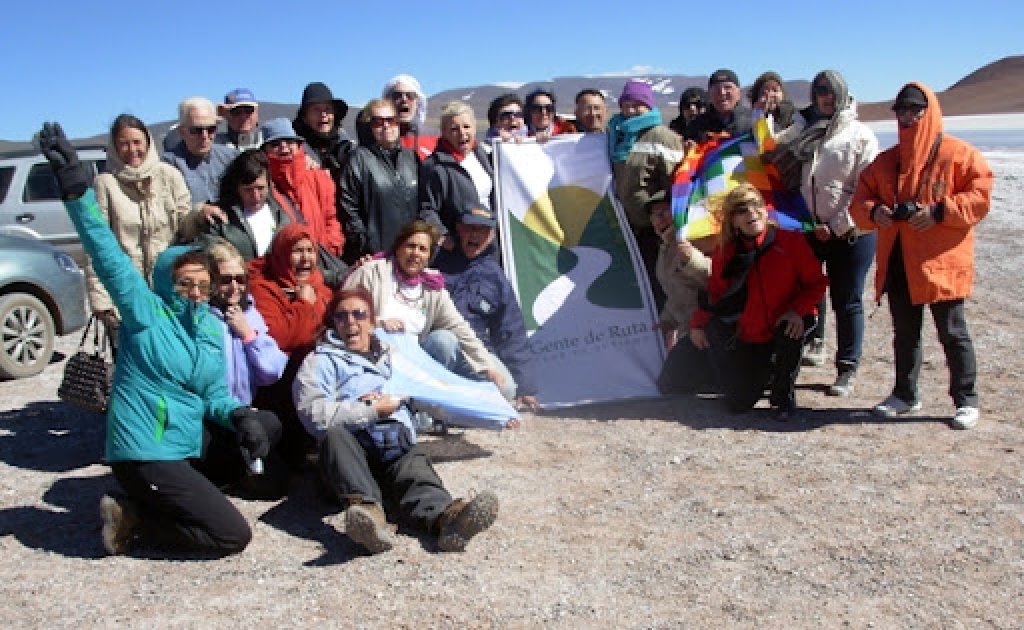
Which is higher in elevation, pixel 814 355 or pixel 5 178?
pixel 5 178

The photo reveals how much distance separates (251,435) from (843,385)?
13.5 ft

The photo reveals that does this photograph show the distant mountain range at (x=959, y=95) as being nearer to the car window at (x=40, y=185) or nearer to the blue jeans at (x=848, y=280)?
the car window at (x=40, y=185)

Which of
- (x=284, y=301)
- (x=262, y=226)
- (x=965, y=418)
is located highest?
(x=262, y=226)

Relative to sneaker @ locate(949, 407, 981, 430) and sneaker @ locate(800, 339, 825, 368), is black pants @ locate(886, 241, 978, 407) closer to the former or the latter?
sneaker @ locate(949, 407, 981, 430)

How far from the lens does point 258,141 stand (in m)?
7.01

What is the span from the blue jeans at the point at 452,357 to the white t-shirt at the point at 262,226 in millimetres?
1060

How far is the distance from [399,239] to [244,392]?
1.24 metres

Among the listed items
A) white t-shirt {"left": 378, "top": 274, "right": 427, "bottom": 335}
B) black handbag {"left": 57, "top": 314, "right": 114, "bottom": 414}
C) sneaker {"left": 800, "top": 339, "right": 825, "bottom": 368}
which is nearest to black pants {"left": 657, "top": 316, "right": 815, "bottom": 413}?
sneaker {"left": 800, "top": 339, "right": 825, "bottom": 368}

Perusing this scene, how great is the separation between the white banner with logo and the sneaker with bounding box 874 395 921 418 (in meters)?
1.46

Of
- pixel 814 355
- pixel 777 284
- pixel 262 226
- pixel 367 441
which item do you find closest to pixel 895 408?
pixel 777 284

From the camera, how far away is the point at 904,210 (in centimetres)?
555

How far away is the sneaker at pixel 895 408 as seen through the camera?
6.00 m

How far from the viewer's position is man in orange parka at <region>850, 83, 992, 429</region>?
18.2 ft

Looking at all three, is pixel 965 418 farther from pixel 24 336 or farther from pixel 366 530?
pixel 24 336
